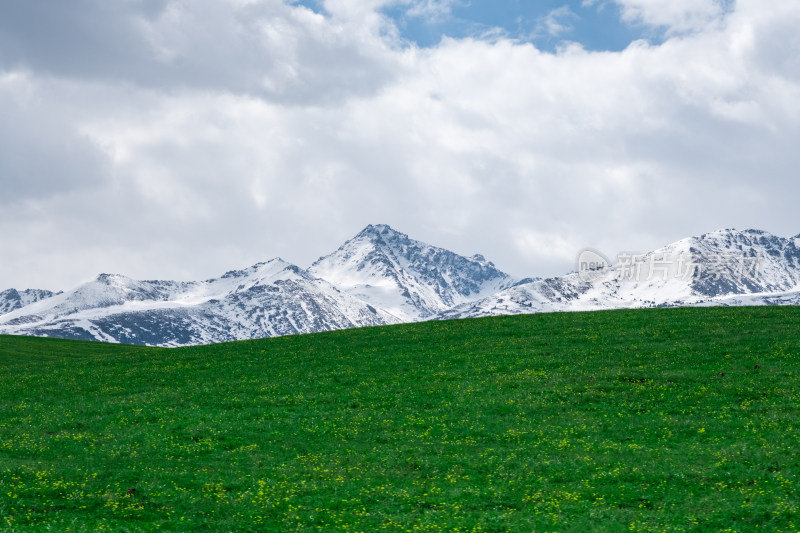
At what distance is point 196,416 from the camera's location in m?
42.1

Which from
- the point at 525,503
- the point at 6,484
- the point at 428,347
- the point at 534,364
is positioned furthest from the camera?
the point at 428,347

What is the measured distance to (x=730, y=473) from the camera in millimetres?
28703

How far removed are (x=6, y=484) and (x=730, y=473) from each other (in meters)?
28.5

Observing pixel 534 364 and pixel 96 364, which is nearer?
pixel 534 364

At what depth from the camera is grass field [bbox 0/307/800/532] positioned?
25938 mm

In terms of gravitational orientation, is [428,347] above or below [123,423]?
above

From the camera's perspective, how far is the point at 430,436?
36.5m

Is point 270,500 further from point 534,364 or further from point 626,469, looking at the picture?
point 534,364

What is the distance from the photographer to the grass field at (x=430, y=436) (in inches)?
1021

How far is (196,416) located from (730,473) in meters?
28.1

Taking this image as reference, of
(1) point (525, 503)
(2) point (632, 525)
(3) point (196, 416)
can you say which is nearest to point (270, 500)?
(1) point (525, 503)

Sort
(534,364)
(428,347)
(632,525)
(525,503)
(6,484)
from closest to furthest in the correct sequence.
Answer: (632,525) → (525,503) → (6,484) → (534,364) → (428,347)

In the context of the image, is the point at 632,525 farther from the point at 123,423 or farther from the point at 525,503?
the point at 123,423

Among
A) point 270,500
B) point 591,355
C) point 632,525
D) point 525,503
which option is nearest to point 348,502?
point 270,500
